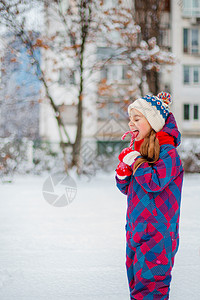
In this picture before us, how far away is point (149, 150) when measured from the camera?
198cm

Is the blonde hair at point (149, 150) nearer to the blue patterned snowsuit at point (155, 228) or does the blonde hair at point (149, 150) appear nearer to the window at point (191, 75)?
the blue patterned snowsuit at point (155, 228)

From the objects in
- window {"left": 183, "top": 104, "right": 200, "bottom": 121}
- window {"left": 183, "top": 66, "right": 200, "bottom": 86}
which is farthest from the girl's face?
window {"left": 183, "top": 66, "right": 200, "bottom": 86}

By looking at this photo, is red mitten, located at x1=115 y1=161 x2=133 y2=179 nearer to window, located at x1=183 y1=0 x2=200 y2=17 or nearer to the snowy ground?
the snowy ground

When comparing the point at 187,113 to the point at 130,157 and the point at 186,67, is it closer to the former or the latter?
the point at 186,67

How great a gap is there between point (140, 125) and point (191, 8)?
28.0 metres

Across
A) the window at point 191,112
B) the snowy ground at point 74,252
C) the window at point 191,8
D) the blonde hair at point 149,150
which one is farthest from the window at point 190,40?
the blonde hair at point 149,150

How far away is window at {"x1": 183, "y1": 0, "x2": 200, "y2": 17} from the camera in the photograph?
2697 centimetres

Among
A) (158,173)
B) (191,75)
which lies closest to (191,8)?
(191,75)

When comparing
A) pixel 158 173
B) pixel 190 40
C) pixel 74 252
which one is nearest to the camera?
pixel 158 173

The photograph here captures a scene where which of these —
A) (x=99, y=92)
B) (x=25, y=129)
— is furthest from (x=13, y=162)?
(x=25, y=129)

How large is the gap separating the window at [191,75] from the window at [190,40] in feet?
3.92

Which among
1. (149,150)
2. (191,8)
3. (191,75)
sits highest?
(191,8)

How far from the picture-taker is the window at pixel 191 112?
86.7 feet

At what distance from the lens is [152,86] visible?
1283 centimetres
